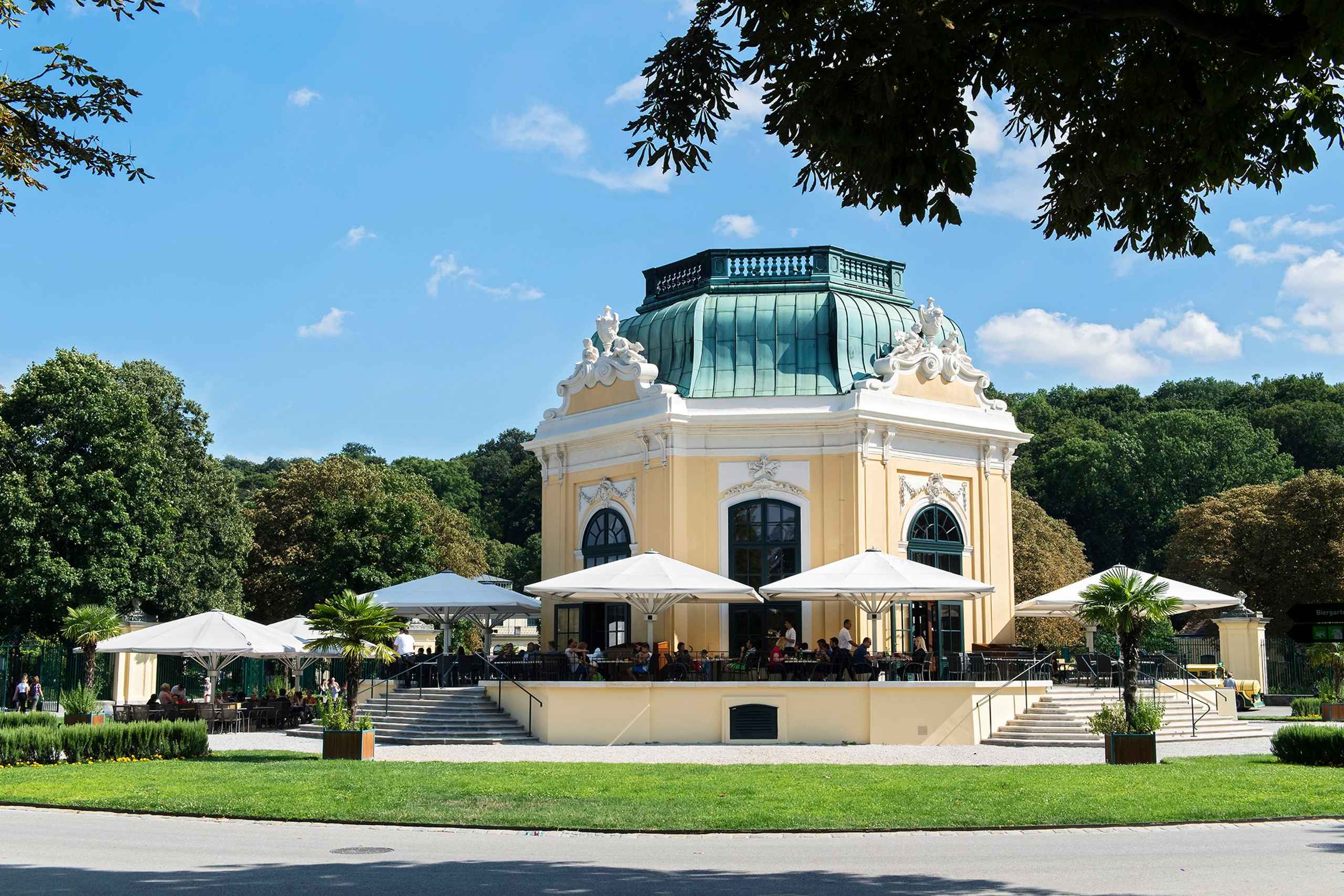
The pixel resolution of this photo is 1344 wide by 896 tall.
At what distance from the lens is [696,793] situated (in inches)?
581

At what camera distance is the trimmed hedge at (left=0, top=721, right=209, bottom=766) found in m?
18.7

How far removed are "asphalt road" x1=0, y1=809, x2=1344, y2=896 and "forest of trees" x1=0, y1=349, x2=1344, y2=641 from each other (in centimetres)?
2594

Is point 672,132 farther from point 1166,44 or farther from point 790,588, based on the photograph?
point 790,588

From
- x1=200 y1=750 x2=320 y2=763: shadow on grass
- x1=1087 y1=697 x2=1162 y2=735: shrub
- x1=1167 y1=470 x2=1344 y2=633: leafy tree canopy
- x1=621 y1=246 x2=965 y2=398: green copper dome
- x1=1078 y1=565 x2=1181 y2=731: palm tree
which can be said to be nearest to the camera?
x1=1087 y1=697 x2=1162 y2=735: shrub

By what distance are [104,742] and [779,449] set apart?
1394 cm

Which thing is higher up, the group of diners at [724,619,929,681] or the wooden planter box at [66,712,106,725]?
the group of diners at [724,619,929,681]

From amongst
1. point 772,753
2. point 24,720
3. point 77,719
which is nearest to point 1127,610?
point 772,753

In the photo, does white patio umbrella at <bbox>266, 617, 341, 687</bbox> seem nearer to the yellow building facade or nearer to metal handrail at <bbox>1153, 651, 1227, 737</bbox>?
the yellow building facade

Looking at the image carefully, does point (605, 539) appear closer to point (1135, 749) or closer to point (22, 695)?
point (1135, 749)

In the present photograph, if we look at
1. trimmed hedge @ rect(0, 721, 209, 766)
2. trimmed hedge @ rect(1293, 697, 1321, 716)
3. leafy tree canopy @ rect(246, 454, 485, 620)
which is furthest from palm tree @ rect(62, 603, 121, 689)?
trimmed hedge @ rect(1293, 697, 1321, 716)

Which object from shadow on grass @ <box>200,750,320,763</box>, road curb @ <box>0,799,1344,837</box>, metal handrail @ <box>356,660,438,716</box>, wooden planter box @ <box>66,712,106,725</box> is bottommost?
road curb @ <box>0,799,1344,837</box>

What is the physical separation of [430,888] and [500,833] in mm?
3097

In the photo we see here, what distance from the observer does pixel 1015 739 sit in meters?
23.0

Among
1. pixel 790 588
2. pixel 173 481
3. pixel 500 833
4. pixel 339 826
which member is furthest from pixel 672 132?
pixel 173 481
